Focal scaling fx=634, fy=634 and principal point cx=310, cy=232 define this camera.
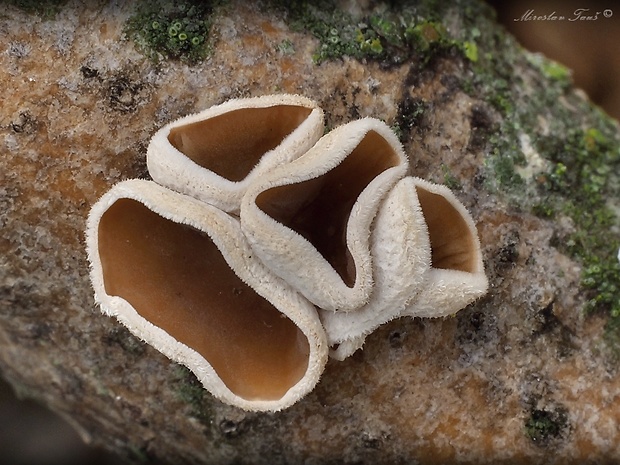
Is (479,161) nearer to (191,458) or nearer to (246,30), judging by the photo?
(246,30)

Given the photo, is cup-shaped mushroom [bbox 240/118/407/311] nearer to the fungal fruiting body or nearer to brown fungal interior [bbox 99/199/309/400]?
the fungal fruiting body

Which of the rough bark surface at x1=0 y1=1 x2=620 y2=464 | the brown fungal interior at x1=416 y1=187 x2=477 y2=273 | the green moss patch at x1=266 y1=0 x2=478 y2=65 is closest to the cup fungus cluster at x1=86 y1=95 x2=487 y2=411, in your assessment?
the brown fungal interior at x1=416 y1=187 x2=477 y2=273

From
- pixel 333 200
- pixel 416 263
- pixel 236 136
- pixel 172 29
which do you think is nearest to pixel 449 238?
pixel 416 263

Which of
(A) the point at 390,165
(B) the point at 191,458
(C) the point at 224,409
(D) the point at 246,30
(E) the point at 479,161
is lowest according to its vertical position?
(B) the point at 191,458

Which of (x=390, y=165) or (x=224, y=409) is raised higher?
(x=390, y=165)

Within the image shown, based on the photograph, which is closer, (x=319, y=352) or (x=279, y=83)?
(x=319, y=352)

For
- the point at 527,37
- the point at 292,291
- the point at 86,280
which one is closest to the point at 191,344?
the point at 292,291

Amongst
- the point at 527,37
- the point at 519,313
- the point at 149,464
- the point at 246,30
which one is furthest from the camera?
the point at 527,37

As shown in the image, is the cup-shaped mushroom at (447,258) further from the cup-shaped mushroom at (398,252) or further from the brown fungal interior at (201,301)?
the brown fungal interior at (201,301)
